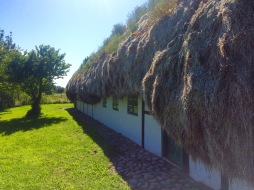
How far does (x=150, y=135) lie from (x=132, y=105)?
2.05 meters

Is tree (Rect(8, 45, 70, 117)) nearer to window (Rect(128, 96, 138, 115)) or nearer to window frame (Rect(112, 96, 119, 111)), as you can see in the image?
window frame (Rect(112, 96, 119, 111))

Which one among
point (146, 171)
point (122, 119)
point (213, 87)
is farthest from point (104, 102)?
point (213, 87)

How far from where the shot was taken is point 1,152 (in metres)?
8.23

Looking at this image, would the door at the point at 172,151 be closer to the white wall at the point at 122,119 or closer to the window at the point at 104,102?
the white wall at the point at 122,119

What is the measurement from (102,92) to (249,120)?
8234 millimetres

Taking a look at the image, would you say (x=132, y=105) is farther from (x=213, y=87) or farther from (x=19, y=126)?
(x=19, y=126)

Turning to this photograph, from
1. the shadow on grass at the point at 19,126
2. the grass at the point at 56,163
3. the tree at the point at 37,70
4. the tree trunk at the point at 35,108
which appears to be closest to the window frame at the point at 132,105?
the grass at the point at 56,163

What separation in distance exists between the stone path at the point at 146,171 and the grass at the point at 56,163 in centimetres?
26

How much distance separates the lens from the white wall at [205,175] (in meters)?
4.37

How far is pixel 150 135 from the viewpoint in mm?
7250

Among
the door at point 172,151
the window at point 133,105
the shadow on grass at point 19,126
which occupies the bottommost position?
the shadow on grass at point 19,126

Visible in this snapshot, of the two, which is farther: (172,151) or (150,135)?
(150,135)

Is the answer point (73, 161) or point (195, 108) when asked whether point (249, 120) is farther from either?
point (73, 161)

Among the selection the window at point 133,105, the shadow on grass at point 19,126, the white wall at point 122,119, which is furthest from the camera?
the shadow on grass at point 19,126
